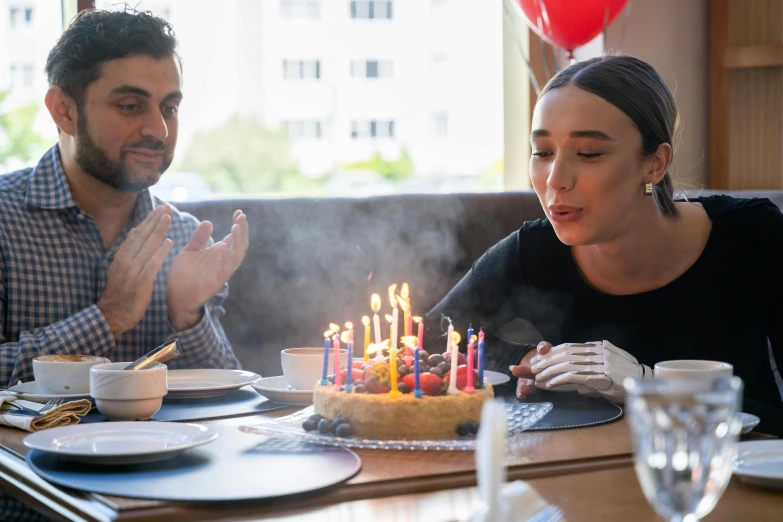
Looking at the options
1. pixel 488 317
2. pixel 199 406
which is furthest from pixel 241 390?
pixel 488 317

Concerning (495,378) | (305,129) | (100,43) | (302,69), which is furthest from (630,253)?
(305,129)

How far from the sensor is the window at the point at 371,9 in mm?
4844

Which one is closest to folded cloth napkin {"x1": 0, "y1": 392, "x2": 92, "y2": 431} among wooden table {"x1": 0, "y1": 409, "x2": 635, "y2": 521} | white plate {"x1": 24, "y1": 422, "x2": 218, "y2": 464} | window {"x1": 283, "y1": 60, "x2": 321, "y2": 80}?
wooden table {"x1": 0, "y1": 409, "x2": 635, "y2": 521}

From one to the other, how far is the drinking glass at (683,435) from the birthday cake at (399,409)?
639 mm

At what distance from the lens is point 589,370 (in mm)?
1531

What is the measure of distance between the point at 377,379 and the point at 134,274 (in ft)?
2.82

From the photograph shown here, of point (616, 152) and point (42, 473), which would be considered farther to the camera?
point (616, 152)

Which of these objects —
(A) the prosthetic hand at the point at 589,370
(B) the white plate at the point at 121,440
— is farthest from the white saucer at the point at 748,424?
(B) the white plate at the point at 121,440

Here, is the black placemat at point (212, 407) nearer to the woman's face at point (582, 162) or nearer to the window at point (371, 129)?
the woman's face at point (582, 162)

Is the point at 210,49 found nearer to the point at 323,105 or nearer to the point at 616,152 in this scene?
the point at 323,105

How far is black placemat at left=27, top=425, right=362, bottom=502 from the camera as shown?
1.03 m

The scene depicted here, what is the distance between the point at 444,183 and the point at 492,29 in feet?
4.56

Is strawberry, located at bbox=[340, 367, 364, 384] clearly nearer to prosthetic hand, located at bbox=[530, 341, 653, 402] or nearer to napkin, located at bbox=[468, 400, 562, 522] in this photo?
prosthetic hand, located at bbox=[530, 341, 653, 402]

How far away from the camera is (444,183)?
210 inches
